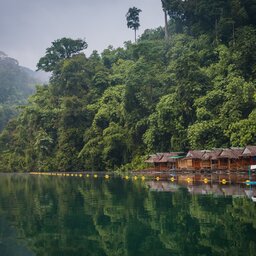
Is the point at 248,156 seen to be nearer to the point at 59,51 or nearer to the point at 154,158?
the point at 154,158

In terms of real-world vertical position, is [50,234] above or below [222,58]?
below

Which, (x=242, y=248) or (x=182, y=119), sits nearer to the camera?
(x=242, y=248)

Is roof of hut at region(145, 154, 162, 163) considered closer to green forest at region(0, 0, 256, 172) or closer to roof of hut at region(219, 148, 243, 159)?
green forest at region(0, 0, 256, 172)

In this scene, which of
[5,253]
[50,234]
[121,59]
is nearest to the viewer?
[5,253]

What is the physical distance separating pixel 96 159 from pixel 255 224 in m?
48.5

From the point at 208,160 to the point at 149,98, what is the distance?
16.2 m

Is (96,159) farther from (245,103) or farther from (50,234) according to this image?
(50,234)

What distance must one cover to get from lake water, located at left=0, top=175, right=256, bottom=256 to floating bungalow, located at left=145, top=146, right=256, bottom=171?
15.6 metres

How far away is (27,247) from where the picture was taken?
14.8 meters

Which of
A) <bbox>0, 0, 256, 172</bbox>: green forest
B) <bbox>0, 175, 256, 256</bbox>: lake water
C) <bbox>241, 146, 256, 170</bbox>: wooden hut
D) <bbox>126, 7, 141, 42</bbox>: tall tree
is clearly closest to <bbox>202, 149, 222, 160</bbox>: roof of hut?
<bbox>0, 0, 256, 172</bbox>: green forest

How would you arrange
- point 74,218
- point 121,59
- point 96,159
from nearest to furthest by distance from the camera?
point 74,218
point 96,159
point 121,59

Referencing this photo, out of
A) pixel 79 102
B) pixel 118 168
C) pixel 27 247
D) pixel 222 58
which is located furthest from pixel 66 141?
pixel 27 247

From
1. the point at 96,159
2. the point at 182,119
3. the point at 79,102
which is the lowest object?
the point at 96,159

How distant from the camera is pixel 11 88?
462 ft
